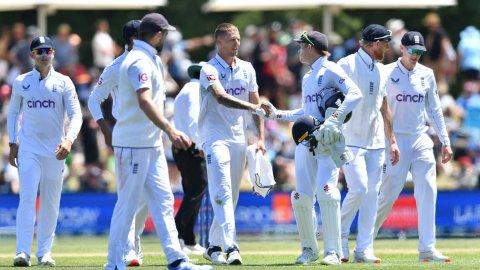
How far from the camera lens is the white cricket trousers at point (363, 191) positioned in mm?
13977

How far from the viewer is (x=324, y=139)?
42.4 feet

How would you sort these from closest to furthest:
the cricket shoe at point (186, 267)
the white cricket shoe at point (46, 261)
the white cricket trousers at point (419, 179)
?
the cricket shoe at point (186, 267)
the white cricket shoe at point (46, 261)
the white cricket trousers at point (419, 179)

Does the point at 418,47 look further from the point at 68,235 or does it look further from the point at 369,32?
the point at 68,235

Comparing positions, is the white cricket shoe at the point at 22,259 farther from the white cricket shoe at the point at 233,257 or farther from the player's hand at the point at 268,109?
the player's hand at the point at 268,109

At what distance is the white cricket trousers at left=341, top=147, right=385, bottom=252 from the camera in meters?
14.0

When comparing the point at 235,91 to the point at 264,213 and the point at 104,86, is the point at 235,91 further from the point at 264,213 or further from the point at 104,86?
the point at 264,213

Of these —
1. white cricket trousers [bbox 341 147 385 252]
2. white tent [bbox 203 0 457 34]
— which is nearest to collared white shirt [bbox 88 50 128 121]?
white cricket trousers [bbox 341 147 385 252]

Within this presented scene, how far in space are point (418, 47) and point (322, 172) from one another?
223 cm

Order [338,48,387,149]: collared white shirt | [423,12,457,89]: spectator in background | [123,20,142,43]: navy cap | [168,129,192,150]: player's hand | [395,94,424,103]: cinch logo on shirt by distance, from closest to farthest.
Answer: [168,129,192,150]: player's hand, [123,20,142,43]: navy cap, [338,48,387,149]: collared white shirt, [395,94,424,103]: cinch logo on shirt, [423,12,457,89]: spectator in background

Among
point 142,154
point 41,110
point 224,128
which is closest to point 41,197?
point 41,110

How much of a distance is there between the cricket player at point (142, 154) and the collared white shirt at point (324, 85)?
6.95 ft

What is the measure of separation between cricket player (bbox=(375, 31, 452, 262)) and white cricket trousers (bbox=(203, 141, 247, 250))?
6.08 ft

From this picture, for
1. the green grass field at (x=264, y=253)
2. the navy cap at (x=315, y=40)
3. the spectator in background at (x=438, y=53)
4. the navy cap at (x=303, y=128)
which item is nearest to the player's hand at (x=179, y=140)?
the navy cap at (x=303, y=128)

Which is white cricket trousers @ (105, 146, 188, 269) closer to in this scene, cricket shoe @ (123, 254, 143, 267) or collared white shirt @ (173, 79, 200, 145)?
cricket shoe @ (123, 254, 143, 267)
